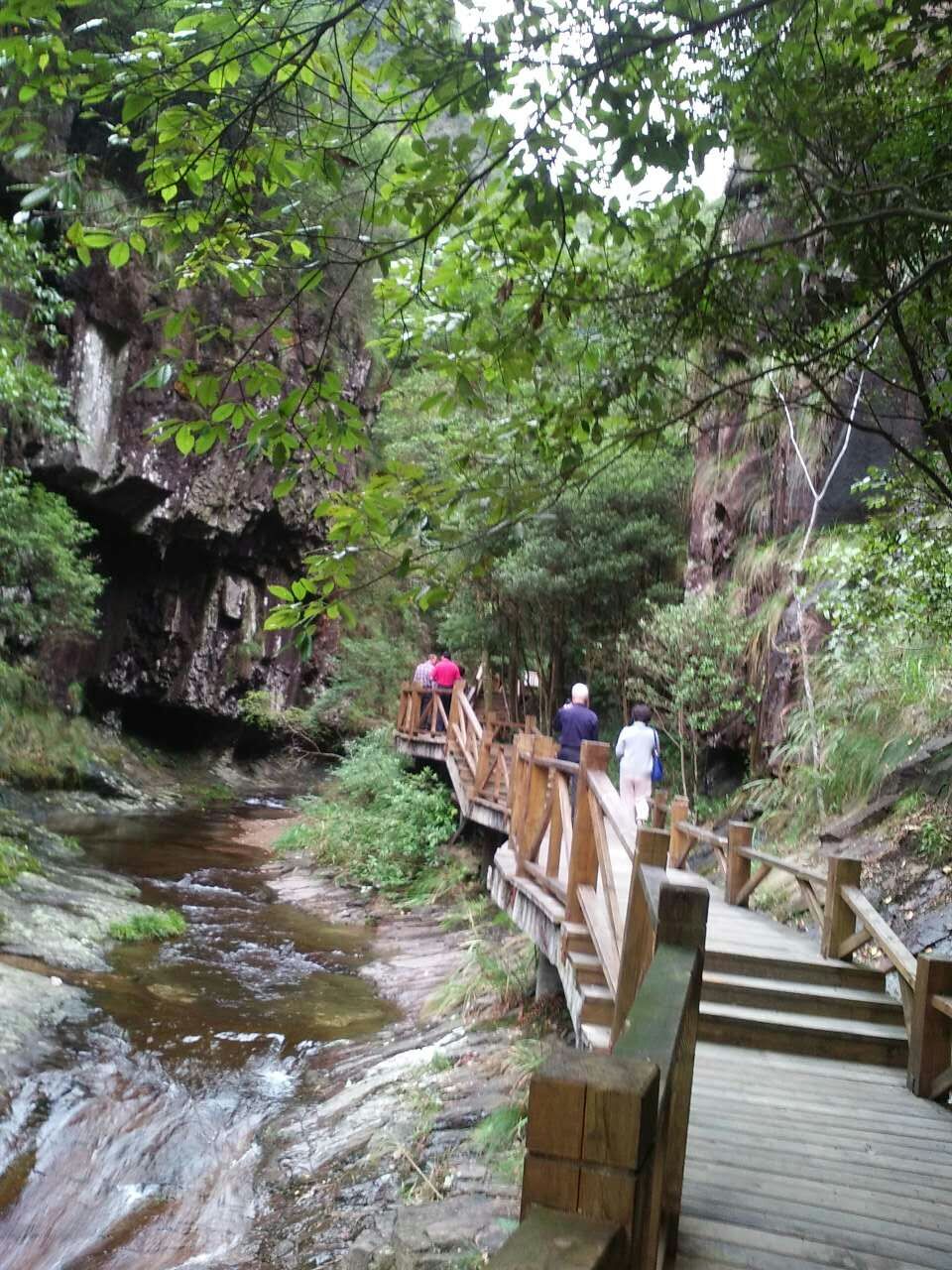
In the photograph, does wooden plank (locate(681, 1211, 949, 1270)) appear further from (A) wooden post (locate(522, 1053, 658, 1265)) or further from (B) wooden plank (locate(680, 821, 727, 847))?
(B) wooden plank (locate(680, 821, 727, 847))

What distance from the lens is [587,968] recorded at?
517 cm

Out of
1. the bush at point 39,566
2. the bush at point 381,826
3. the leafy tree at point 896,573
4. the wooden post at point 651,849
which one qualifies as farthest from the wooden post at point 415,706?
the wooden post at point 651,849

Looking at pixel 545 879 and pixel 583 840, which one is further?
pixel 545 879

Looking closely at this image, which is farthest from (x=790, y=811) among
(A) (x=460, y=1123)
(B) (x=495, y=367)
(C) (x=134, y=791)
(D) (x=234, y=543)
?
(D) (x=234, y=543)

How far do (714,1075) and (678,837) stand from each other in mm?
4409

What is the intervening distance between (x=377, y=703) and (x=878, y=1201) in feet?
67.2

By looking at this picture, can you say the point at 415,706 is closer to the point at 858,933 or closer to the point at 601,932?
the point at 858,933

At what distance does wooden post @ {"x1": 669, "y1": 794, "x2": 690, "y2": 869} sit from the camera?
29.1ft

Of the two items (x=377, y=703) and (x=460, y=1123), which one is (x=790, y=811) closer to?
(x=460, y=1123)

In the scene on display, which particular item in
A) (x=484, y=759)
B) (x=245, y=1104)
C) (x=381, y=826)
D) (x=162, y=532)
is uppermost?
(x=162, y=532)

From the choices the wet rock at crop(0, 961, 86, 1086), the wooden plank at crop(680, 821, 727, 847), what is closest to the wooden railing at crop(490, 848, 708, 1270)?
the wet rock at crop(0, 961, 86, 1086)

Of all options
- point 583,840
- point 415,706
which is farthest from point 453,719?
point 583,840

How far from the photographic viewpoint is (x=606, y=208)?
11.9ft

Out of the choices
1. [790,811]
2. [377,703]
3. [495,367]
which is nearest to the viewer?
[495,367]
